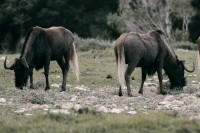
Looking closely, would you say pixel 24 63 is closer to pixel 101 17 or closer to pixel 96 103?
pixel 96 103

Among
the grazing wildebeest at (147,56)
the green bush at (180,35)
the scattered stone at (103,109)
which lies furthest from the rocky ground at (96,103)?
the green bush at (180,35)

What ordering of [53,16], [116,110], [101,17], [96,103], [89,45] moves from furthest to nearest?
[101,17] < [53,16] < [89,45] < [96,103] < [116,110]

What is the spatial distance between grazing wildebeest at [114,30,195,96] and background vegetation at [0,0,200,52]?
19.0m

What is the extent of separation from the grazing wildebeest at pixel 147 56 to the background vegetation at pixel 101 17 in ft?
62.2

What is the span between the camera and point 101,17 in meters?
39.8

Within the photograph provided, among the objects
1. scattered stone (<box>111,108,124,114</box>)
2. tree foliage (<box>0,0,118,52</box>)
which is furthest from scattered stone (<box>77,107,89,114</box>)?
tree foliage (<box>0,0,118,52</box>)

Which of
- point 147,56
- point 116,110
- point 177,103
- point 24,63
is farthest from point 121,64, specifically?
point 116,110

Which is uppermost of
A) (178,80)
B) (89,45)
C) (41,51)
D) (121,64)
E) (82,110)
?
(89,45)

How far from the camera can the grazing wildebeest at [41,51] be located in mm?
11914

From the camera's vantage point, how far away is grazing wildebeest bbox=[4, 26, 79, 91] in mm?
11914

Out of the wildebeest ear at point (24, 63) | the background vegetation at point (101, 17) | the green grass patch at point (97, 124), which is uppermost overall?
the background vegetation at point (101, 17)

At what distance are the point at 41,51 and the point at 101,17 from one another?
1097 inches

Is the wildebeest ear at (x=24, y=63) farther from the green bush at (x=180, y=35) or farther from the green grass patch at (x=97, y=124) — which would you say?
the green bush at (x=180, y=35)

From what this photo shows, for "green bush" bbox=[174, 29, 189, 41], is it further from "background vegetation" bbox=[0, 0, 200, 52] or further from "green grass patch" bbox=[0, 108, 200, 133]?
"green grass patch" bbox=[0, 108, 200, 133]
